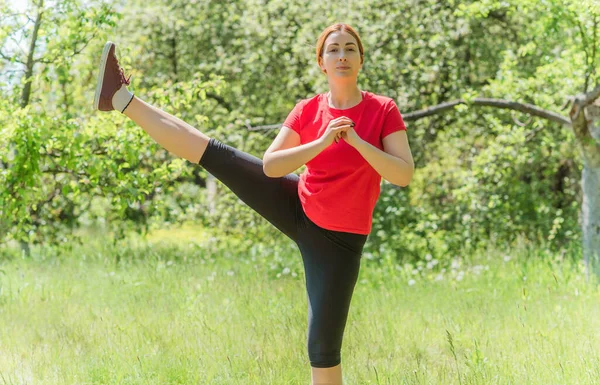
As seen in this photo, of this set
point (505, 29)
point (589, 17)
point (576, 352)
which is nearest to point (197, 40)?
point (505, 29)

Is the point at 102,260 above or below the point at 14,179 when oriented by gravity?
below

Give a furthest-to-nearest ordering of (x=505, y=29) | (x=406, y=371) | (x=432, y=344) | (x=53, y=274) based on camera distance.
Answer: (x=505, y=29), (x=53, y=274), (x=432, y=344), (x=406, y=371)

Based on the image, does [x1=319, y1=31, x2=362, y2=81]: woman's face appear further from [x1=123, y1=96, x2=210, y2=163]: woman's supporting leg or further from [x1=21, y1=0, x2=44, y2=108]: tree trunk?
[x1=21, y1=0, x2=44, y2=108]: tree trunk

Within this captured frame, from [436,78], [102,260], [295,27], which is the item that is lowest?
[102,260]

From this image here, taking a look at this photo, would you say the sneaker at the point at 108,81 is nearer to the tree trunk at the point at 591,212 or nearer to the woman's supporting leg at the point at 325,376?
the woman's supporting leg at the point at 325,376

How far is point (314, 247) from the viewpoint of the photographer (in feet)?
9.57

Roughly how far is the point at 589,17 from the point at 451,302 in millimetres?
2431

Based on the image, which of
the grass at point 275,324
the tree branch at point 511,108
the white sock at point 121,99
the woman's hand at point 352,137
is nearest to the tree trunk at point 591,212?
the grass at point 275,324

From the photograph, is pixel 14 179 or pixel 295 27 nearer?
pixel 14 179

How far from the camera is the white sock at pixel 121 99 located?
324 cm

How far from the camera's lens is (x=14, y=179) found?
5035 millimetres

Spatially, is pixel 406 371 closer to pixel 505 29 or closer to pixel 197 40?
pixel 505 29

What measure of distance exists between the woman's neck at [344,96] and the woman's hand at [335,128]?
0.32 meters

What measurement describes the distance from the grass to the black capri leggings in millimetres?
742
